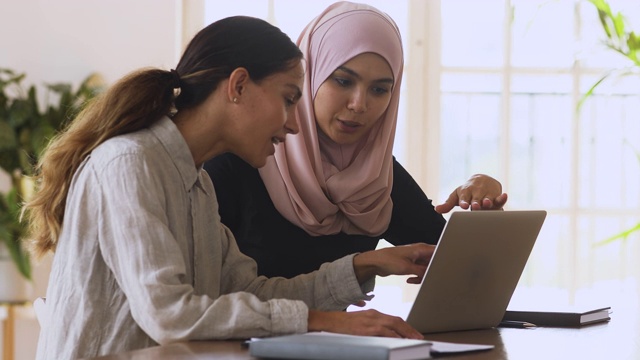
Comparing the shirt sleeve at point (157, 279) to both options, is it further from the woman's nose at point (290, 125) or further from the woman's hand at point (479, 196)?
the woman's hand at point (479, 196)

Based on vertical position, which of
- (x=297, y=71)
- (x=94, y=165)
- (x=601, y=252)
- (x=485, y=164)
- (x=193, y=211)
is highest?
(x=297, y=71)

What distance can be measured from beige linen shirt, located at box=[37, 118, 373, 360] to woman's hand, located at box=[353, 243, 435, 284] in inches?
11.3

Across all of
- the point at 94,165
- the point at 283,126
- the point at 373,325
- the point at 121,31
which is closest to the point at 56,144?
the point at 94,165

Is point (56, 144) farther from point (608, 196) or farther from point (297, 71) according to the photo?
point (608, 196)

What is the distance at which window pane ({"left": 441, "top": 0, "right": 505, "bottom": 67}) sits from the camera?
4.56 metres

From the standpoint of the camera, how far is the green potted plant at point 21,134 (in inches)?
170

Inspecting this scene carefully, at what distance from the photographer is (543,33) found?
14.8 feet

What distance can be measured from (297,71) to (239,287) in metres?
0.42

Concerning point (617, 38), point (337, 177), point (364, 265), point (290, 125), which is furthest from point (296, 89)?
point (617, 38)

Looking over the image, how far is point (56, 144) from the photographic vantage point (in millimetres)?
1646

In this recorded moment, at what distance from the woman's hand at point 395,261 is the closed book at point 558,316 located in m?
0.25

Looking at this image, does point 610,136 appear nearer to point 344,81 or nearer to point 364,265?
point 344,81

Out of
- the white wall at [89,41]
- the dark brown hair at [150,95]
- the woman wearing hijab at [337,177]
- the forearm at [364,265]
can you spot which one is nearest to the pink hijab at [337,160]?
the woman wearing hijab at [337,177]

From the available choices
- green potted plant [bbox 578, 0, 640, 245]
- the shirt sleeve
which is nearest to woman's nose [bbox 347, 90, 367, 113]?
the shirt sleeve
